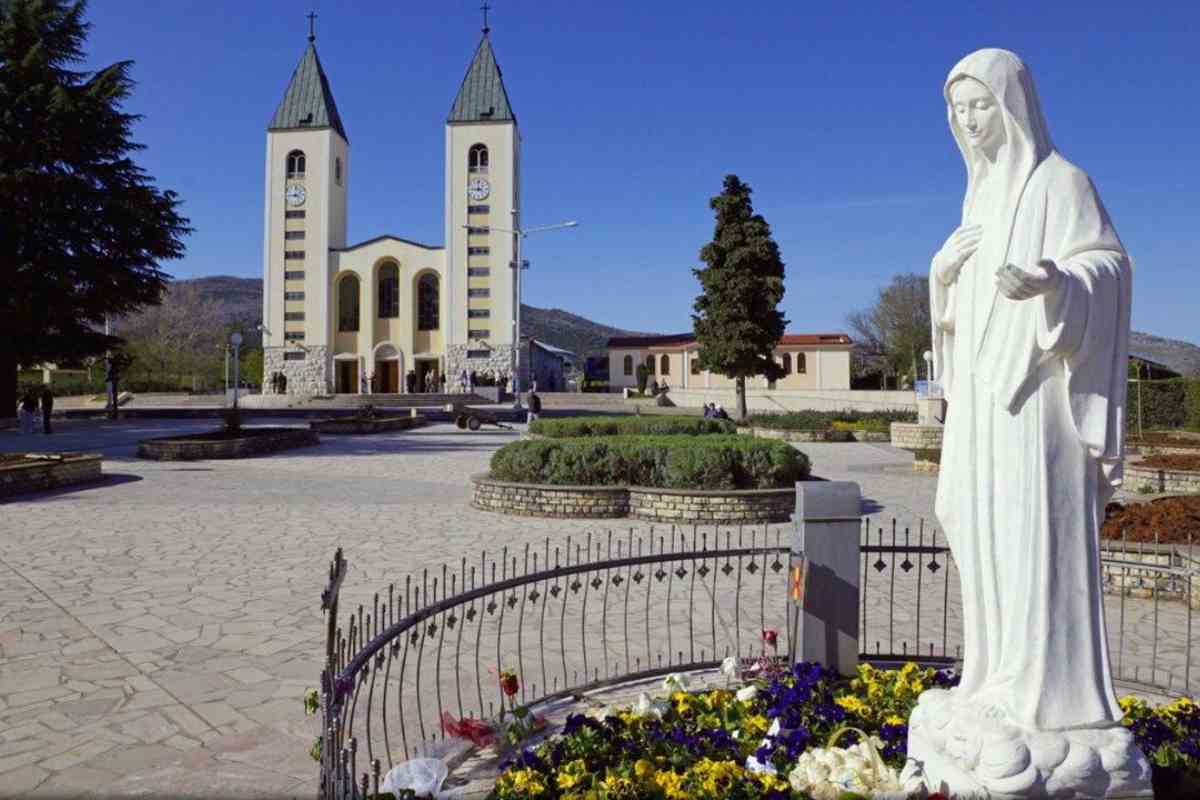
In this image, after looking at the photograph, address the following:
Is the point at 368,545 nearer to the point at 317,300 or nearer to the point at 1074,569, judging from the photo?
the point at 1074,569

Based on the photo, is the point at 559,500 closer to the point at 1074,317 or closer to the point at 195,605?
the point at 195,605

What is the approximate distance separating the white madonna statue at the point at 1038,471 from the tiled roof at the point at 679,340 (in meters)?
58.0

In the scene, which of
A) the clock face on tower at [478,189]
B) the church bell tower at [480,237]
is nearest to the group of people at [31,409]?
the church bell tower at [480,237]

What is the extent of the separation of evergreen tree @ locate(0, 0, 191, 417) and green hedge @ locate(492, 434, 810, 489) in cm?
2301

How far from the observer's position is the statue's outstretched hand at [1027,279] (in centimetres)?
264

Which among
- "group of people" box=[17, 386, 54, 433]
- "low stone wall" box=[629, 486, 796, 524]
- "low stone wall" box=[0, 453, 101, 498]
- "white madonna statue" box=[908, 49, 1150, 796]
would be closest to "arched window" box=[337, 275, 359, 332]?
"group of people" box=[17, 386, 54, 433]

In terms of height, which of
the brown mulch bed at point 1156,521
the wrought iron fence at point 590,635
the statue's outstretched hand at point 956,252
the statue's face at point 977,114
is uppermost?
the statue's face at point 977,114

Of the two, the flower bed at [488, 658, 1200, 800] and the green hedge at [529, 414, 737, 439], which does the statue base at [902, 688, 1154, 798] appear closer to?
the flower bed at [488, 658, 1200, 800]

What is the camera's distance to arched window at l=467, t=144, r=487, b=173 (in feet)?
199

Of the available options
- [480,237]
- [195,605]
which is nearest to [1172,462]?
[195,605]

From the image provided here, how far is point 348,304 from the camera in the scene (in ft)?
210

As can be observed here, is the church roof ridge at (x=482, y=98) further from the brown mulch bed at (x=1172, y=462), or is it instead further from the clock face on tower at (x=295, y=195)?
the brown mulch bed at (x=1172, y=462)

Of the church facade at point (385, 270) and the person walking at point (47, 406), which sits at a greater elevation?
the church facade at point (385, 270)

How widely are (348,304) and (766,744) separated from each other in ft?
210
